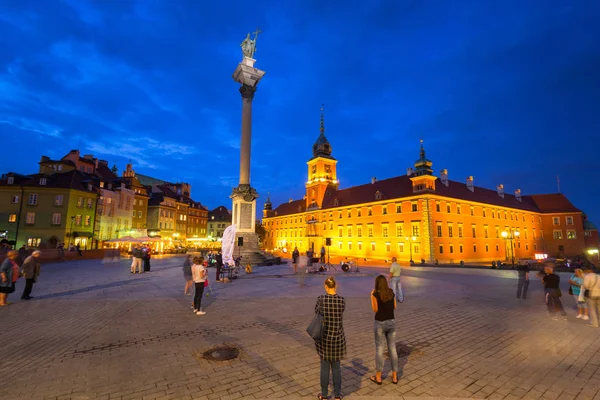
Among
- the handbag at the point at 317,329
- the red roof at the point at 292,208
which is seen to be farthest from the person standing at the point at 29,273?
the red roof at the point at 292,208

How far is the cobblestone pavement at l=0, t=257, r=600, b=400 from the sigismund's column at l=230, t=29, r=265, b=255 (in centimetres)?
1626

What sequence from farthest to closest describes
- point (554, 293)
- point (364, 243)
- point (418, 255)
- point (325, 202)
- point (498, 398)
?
point (325, 202)
point (364, 243)
point (418, 255)
point (554, 293)
point (498, 398)

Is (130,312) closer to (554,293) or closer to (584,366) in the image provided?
(584,366)

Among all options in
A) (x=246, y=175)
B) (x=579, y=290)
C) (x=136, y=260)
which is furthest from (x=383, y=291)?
(x=246, y=175)

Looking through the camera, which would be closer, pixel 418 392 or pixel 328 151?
pixel 418 392

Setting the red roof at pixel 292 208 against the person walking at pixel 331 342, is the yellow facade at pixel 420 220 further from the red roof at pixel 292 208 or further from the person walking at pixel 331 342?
the person walking at pixel 331 342

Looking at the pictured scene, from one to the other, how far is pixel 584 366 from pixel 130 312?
12.3m

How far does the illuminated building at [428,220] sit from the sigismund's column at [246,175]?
2783 centimetres

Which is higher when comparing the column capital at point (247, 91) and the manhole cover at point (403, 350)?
the column capital at point (247, 91)

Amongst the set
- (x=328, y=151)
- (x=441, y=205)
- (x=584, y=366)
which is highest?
(x=328, y=151)

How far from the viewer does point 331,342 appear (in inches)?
172

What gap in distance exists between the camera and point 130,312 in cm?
998

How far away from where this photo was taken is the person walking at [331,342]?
14.3ft

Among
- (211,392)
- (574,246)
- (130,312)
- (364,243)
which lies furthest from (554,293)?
(574,246)
